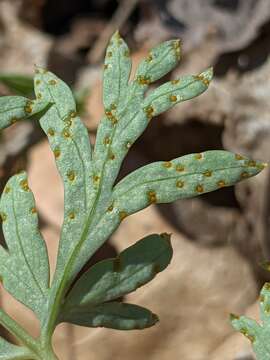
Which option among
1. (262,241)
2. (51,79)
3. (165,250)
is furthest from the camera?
(262,241)

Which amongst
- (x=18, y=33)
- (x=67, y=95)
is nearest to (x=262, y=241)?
(x=67, y=95)

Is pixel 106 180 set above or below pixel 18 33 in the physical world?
above

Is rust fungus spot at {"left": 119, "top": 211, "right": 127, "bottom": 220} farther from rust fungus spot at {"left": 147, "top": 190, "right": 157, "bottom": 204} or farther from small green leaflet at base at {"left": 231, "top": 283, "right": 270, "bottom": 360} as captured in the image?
small green leaflet at base at {"left": 231, "top": 283, "right": 270, "bottom": 360}

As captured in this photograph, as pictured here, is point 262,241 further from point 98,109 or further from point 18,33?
point 18,33

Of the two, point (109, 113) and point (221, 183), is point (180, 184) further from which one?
point (109, 113)

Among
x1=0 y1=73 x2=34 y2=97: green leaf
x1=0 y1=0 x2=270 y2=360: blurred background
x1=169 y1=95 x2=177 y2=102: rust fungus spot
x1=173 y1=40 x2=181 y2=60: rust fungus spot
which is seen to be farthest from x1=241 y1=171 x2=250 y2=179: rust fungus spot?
x1=0 y1=73 x2=34 y2=97: green leaf

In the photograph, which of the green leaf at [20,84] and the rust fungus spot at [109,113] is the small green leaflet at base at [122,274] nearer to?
the rust fungus spot at [109,113]

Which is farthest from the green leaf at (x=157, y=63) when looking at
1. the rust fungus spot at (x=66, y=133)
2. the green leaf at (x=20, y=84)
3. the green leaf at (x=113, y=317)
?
the green leaf at (x=20, y=84)
